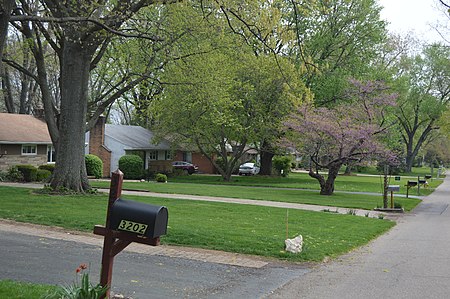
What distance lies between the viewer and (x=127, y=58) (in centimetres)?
2359

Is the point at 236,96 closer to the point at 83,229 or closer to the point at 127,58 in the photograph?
the point at 127,58

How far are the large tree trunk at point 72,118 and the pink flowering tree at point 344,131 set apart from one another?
46.0 feet

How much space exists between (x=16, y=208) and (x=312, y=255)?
9.27m

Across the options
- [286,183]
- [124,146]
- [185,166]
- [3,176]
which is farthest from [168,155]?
[3,176]

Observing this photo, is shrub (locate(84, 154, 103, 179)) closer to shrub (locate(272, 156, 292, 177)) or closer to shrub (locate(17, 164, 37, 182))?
shrub (locate(17, 164, 37, 182))

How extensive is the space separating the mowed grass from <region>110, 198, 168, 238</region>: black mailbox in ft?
5.14

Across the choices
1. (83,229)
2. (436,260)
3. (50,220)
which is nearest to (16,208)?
(50,220)

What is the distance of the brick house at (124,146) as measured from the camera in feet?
151

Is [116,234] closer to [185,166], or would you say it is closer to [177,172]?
[177,172]

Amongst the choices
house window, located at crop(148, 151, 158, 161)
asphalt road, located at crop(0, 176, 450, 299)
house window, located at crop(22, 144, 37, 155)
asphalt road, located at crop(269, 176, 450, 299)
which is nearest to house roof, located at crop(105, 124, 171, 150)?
house window, located at crop(148, 151, 158, 161)

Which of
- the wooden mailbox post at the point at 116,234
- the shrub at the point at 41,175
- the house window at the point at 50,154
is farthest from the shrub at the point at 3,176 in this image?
Answer: the wooden mailbox post at the point at 116,234

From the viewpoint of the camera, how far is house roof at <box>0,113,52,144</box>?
35250 mm

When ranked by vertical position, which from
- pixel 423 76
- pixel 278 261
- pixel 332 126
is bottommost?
pixel 278 261

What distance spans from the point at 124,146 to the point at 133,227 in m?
41.9
